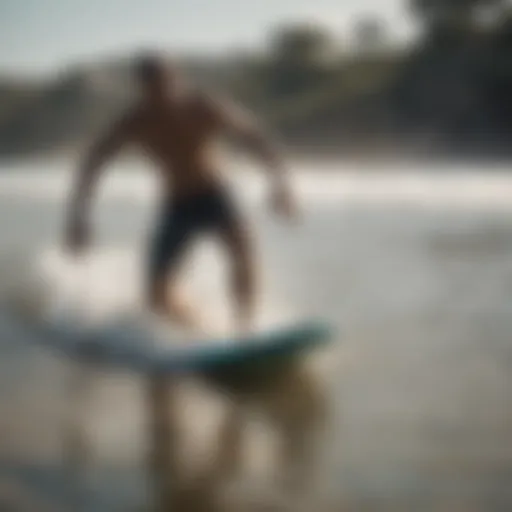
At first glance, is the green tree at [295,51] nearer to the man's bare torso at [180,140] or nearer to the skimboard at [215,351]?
the man's bare torso at [180,140]

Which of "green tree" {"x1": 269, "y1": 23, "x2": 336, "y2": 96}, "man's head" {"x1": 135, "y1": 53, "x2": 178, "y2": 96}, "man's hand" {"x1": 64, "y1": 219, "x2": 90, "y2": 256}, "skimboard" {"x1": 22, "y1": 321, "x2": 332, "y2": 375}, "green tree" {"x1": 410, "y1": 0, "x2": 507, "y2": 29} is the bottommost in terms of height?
"skimboard" {"x1": 22, "y1": 321, "x2": 332, "y2": 375}

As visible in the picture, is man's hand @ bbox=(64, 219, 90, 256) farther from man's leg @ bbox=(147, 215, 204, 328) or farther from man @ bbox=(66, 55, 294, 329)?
man's leg @ bbox=(147, 215, 204, 328)

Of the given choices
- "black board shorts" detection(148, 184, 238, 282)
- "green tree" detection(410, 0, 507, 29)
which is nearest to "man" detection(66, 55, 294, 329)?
"black board shorts" detection(148, 184, 238, 282)

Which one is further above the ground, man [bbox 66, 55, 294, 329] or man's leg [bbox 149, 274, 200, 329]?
man [bbox 66, 55, 294, 329]

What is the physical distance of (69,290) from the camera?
4.35 feet

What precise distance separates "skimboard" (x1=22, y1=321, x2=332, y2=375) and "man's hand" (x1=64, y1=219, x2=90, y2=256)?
155 millimetres

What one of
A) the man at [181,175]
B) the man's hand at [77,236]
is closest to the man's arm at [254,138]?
the man at [181,175]

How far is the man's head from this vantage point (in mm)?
1231

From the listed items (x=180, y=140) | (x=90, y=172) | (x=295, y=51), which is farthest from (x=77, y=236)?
(x=295, y=51)

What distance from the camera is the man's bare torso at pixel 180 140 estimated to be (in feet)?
4.10

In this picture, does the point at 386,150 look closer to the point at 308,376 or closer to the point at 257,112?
the point at 257,112

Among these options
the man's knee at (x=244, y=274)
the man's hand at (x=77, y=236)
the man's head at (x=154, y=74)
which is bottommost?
the man's knee at (x=244, y=274)

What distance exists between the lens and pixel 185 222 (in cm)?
126

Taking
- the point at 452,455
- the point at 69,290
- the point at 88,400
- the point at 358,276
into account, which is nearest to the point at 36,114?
the point at 69,290
